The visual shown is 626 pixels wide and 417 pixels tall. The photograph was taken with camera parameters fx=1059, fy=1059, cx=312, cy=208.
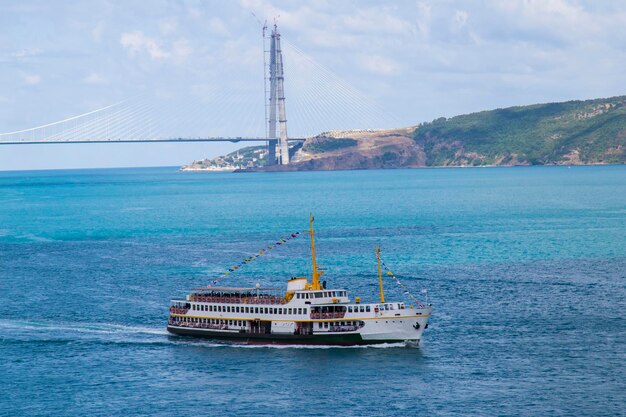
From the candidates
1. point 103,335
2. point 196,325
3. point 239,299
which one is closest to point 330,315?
point 239,299

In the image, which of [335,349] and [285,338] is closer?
[335,349]

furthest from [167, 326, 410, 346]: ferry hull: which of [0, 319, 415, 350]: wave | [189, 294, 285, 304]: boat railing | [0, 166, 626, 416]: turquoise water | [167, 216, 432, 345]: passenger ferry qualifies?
[189, 294, 285, 304]: boat railing

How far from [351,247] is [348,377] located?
60.0 metres

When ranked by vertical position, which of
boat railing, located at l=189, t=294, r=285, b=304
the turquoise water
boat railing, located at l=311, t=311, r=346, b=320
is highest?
boat railing, located at l=189, t=294, r=285, b=304

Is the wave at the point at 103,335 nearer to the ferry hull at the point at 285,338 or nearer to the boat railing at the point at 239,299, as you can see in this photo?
the ferry hull at the point at 285,338

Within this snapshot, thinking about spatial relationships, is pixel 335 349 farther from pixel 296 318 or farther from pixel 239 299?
pixel 239 299

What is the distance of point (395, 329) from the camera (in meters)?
69.6

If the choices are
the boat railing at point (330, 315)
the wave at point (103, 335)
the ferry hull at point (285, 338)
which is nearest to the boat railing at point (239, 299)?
the ferry hull at point (285, 338)

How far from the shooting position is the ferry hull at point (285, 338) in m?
70.1

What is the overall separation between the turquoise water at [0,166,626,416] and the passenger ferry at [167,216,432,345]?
1.06 metres

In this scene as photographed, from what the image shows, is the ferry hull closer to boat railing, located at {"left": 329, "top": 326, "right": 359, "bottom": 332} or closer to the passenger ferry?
the passenger ferry

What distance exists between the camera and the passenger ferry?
229 feet

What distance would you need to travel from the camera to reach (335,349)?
229 feet

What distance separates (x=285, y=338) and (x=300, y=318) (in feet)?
5.56
